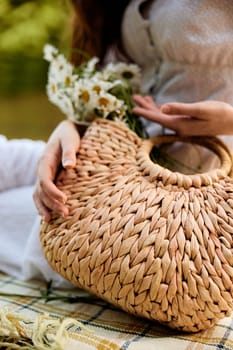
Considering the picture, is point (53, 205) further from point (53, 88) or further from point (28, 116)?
point (28, 116)

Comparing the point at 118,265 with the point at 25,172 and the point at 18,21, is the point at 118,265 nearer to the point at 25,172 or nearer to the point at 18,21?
the point at 25,172

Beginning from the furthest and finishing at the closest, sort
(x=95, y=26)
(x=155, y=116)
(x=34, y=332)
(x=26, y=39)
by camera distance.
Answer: (x=26, y=39), (x=95, y=26), (x=155, y=116), (x=34, y=332)

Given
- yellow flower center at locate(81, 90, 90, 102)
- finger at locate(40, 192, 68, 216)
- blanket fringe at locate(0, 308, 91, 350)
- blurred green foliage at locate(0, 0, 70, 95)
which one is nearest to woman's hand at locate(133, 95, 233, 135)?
yellow flower center at locate(81, 90, 90, 102)

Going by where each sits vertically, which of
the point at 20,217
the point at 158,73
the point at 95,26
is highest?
the point at 95,26

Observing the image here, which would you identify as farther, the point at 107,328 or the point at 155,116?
→ the point at 155,116

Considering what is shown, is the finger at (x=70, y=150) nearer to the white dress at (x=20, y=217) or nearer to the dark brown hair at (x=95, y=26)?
the white dress at (x=20, y=217)

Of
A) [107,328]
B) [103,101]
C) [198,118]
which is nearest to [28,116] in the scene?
[103,101]

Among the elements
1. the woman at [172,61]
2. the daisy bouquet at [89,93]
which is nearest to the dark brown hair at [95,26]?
the woman at [172,61]

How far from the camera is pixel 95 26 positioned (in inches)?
48.7

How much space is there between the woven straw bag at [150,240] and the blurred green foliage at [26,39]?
137 centimetres

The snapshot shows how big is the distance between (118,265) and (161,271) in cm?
6

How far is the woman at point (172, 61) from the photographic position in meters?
0.93

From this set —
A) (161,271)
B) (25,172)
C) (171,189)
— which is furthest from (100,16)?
(161,271)

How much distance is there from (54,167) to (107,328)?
0.27 meters
